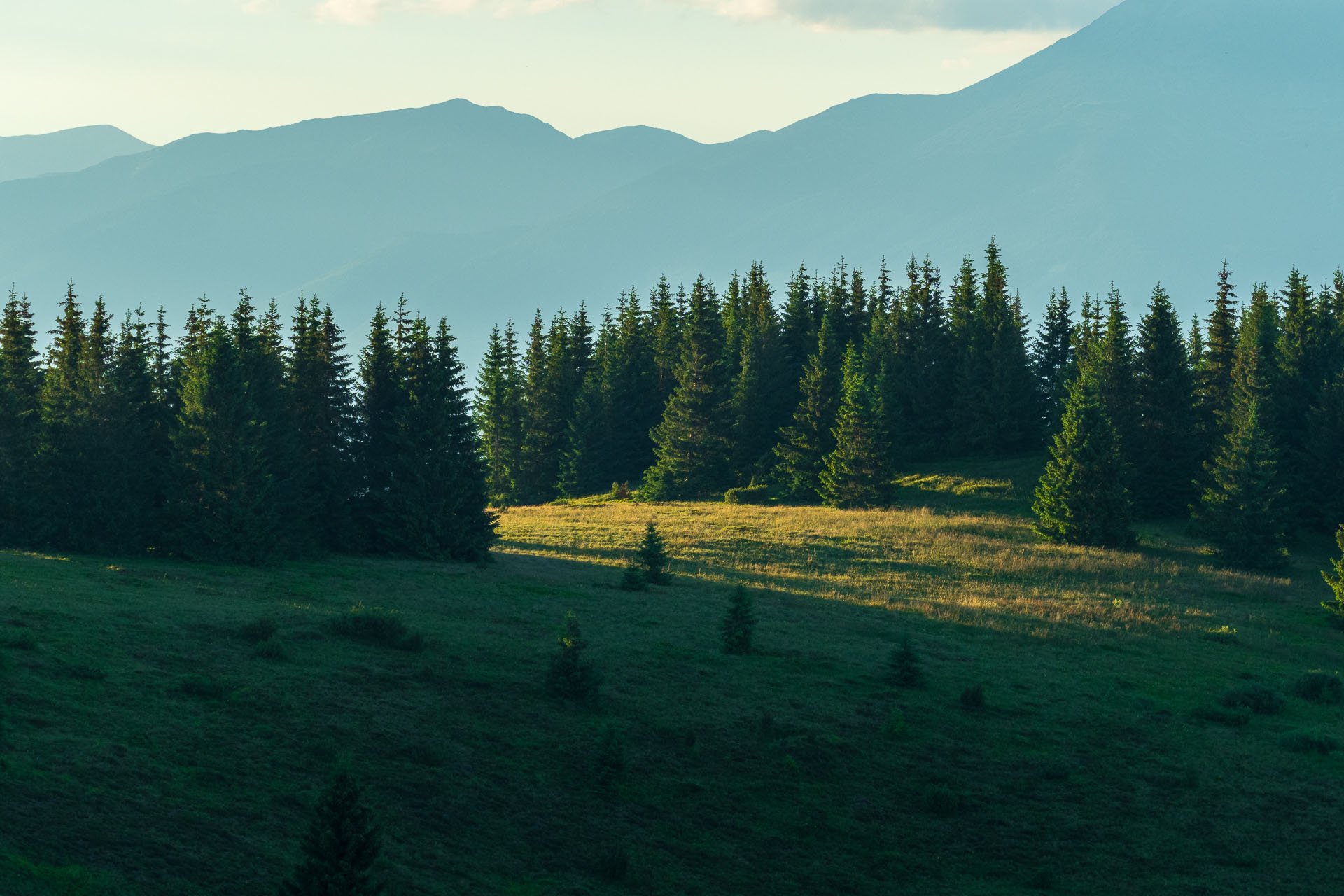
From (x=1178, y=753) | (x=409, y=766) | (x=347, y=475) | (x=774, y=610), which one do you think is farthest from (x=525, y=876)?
(x=347, y=475)

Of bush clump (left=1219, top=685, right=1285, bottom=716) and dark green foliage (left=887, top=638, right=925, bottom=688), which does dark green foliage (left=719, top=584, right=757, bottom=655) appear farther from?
bush clump (left=1219, top=685, right=1285, bottom=716)

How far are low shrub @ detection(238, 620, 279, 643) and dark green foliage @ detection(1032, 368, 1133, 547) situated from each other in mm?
44228

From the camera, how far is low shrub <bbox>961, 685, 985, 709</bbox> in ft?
79.3

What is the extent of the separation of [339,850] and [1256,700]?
23.7m

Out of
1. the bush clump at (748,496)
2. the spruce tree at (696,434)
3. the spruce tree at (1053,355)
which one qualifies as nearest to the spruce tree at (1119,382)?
the spruce tree at (1053,355)

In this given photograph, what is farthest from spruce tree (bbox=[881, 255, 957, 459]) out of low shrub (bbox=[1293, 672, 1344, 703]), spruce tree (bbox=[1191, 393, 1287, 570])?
low shrub (bbox=[1293, 672, 1344, 703])

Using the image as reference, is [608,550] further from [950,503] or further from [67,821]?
[67,821]

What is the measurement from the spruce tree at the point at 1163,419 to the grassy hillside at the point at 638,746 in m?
33.7

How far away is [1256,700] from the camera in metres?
26.4

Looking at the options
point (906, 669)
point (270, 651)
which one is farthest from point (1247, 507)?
point (270, 651)

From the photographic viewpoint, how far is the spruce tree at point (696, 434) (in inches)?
3226

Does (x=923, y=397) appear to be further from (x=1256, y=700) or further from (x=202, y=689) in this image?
(x=202, y=689)

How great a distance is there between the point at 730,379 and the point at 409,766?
230 ft

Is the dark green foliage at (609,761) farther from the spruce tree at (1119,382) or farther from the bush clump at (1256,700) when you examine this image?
the spruce tree at (1119,382)
